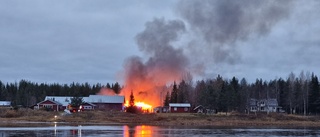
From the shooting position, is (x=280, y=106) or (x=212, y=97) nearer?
(x=212, y=97)

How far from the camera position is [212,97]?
408ft

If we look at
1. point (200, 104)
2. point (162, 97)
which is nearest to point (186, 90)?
point (162, 97)

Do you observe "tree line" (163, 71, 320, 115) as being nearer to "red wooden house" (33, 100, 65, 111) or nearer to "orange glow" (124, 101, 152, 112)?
"orange glow" (124, 101, 152, 112)

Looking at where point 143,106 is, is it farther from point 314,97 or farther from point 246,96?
point 314,97

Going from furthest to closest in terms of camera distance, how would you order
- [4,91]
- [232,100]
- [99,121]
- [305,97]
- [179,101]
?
[4,91], [179,101], [305,97], [232,100], [99,121]

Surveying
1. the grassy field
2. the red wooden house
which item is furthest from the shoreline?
the red wooden house

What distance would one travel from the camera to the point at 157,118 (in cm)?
10812

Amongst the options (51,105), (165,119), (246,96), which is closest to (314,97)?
(246,96)

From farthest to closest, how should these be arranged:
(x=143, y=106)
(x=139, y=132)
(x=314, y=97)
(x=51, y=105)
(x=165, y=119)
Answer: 1. (x=143, y=106)
2. (x=51, y=105)
3. (x=314, y=97)
4. (x=165, y=119)
5. (x=139, y=132)

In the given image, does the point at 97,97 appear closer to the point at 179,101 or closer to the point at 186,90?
the point at 179,101

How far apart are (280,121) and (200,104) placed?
102 feet

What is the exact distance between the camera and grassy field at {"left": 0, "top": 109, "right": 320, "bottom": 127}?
103m

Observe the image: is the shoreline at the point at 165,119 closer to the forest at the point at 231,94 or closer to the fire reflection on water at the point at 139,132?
the forest at the point at 231,94

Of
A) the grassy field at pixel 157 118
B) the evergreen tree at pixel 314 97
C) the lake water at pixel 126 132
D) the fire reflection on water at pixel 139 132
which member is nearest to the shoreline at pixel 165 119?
the grassy field at pixel 157 118
